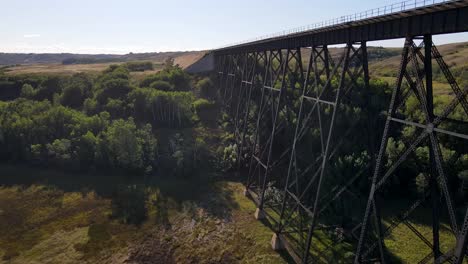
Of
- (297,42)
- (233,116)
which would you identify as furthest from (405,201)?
(233,116)

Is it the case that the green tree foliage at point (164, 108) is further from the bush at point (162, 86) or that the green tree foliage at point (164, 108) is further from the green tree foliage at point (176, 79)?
the green tree foliage at point (176, 79)

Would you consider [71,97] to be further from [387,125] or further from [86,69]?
[387,125]

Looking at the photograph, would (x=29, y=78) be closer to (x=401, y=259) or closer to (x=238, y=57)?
(x=238, y=57)

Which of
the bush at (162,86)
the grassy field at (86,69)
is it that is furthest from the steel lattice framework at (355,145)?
the grassy field at (86,69)

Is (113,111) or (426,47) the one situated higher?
(426,47)

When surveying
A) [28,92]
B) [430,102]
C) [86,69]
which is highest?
[86,69]

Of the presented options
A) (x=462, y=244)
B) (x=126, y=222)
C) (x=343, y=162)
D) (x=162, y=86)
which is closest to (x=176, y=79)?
(x=162, y=86)
